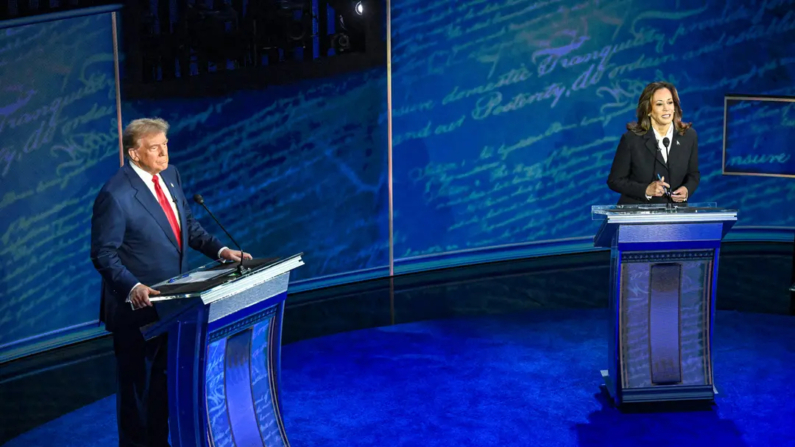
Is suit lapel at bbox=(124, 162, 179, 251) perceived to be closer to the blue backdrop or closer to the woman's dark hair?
the woman's dark hair

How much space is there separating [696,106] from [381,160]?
8.78 feet

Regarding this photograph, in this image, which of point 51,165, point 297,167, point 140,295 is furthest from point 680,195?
point 51,165

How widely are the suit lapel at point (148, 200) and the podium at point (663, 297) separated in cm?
189

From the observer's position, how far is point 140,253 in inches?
130

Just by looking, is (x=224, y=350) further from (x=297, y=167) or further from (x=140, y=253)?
(x=297, y=167)

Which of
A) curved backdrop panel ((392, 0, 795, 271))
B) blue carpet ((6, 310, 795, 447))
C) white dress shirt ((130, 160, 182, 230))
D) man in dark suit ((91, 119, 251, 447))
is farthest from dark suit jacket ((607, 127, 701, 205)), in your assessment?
curved backdrop panel ((392, 0, 795, 271))

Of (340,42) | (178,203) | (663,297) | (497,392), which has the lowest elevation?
(497,392)

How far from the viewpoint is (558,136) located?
291 inches

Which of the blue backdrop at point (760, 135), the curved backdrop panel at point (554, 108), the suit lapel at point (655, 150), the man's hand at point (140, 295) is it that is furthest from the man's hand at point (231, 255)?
the blue backdrop at point (760, 135)

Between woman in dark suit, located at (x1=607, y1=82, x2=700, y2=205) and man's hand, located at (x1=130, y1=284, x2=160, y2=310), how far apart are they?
249 centimetres

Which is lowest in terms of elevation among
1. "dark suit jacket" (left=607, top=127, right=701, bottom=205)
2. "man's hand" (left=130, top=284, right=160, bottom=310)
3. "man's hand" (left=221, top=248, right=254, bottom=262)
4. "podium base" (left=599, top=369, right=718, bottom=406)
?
"podium base" (left=599, top=369, right=718, bottom=406)

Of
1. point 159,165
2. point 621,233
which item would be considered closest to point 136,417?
point 159,165

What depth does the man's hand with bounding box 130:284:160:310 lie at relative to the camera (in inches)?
115

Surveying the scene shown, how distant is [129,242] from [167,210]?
195 millimetres
